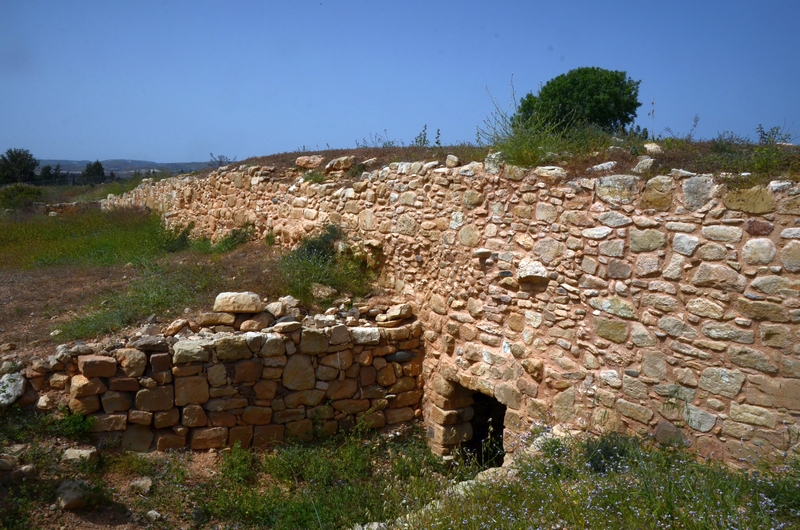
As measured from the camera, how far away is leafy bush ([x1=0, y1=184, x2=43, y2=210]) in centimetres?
1932

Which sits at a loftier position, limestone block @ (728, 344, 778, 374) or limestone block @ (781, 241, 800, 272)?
limestone block @ (781, 241, 800, 272)

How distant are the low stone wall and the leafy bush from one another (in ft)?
50.6

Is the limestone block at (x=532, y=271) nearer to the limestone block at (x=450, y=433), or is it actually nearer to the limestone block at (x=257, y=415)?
the limestone block at (x=450, y=433)

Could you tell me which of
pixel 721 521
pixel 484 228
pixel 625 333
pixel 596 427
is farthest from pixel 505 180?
pixel 721 521

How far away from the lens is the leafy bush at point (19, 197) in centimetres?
1932

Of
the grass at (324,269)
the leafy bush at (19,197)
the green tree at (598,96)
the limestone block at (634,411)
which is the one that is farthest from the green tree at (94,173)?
the limestone block at (634,411)

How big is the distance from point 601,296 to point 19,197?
69.5 ft

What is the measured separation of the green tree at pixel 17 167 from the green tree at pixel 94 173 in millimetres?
2473

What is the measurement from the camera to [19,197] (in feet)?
66.8

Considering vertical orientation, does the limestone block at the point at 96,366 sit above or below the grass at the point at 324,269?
below

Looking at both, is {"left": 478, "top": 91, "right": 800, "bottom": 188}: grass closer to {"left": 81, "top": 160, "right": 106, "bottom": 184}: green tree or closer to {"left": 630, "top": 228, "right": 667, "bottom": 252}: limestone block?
{"left": 630, "top": 228, "right": 667, "bottom": 252}: limestone block

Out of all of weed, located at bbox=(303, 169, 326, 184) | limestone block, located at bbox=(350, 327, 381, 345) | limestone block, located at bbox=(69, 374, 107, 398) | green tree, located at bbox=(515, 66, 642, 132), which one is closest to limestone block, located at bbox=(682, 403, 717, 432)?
limestone block, located at bbox=(350, 327, 381, 345)

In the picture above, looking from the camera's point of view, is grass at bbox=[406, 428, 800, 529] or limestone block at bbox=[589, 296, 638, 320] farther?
limestone block at bbox=[589, 296, 638, 320]

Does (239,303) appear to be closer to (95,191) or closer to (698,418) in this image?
(698,418)
